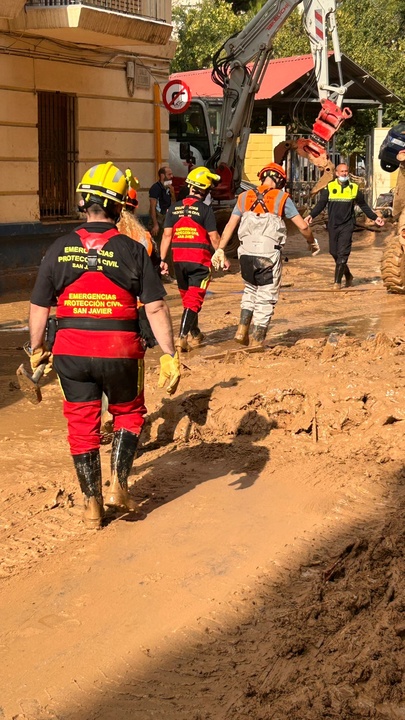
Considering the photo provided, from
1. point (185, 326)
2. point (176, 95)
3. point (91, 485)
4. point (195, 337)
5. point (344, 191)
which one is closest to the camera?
point (91, 485)

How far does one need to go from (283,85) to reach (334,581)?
85.7ft

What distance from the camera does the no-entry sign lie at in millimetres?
17547

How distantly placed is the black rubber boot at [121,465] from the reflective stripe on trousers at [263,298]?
4.50 meters

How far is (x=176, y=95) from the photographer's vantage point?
17656 millimetres

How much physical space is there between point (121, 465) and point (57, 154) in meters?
12.0

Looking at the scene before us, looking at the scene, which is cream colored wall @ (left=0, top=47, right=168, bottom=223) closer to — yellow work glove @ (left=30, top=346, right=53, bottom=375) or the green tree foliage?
yellow work glove @ (left=30, top=346, right=53, bottom=375)

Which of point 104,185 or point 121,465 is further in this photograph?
point 121,465

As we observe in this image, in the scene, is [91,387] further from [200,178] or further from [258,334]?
[200,178]

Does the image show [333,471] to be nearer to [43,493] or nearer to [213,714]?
[43,493]

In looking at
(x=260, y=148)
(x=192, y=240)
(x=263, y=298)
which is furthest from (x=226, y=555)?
(x=260, y=148)

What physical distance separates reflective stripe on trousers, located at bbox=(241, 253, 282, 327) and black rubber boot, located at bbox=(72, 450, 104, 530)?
463cm

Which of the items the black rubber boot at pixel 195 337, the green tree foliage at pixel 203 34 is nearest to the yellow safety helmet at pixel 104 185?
the black rubber boot at pixel 195 337

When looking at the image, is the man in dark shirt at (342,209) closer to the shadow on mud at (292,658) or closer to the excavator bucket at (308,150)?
the excavator bucket at (308,150)

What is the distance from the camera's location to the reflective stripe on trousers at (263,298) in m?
9.83
